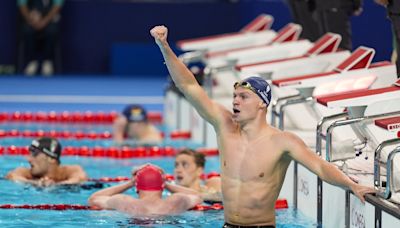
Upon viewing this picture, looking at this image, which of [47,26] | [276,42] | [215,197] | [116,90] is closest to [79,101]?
[116,90]

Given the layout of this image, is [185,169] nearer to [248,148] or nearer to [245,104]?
[248,148]

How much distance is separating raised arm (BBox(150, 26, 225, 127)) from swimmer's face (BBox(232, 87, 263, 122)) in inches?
7.1

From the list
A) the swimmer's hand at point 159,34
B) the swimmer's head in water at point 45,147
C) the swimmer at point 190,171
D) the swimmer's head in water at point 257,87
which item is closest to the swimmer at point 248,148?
the swimmer's head in water at point 257,87

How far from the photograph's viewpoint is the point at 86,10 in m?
20.5

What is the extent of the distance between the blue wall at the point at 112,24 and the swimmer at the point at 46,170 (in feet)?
36.7

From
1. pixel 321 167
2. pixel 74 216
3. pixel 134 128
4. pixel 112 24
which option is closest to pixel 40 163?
pixel 74 216

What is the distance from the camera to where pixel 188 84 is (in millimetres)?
6332

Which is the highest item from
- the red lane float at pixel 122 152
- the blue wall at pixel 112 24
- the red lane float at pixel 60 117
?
the blue wall at pixel 112 24

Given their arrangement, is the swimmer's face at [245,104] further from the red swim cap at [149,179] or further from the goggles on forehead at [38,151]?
the goggles on forehead at [38,151]

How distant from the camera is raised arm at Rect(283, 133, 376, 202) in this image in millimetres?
6121

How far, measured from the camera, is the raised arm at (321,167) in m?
6.12

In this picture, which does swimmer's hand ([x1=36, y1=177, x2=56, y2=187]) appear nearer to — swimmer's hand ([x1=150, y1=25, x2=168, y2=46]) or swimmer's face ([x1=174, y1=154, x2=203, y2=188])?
swimmer's face ([x1=174, y1=154, x2=203, y2=188])

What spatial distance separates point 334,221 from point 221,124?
1.30 m

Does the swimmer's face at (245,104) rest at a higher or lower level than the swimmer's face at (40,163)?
higher
